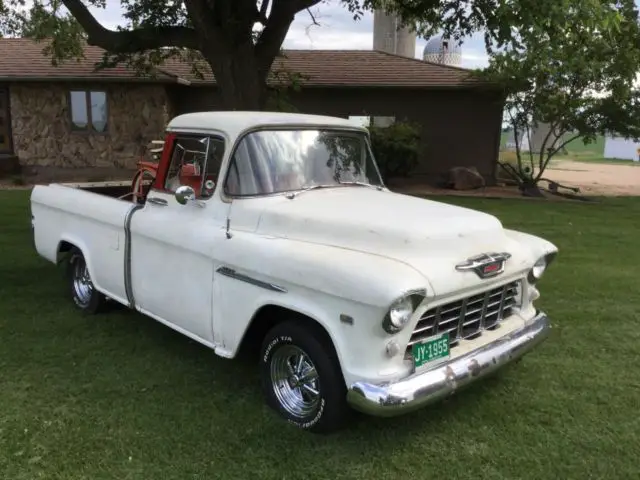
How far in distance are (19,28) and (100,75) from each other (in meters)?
2.61

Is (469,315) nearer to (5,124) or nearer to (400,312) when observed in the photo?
(400,312)

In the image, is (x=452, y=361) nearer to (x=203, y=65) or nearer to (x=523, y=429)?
(x=523, y=429)

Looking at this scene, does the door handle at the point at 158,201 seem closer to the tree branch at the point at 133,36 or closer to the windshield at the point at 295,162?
the windshield at the point at 295,162

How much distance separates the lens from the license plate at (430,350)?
3143 millimetres

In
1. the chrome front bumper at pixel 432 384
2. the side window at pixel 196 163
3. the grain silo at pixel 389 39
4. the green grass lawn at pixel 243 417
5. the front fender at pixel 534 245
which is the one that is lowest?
the green grass lawn at pixel 243 417

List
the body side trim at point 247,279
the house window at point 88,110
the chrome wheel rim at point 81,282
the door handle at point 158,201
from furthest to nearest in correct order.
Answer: the house window at point 88,110 → the chrome wheel rim at point 81,282 → the door handle at point 158,201 → the body side trim at point 247,279

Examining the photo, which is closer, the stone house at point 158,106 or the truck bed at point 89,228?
the truck bed at point 89,228

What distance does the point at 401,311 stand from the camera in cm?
298

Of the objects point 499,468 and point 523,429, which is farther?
point 523,429

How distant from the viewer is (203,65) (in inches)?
693

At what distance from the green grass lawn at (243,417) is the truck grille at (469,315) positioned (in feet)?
1.83

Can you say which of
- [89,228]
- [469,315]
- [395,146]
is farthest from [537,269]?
[395,146]

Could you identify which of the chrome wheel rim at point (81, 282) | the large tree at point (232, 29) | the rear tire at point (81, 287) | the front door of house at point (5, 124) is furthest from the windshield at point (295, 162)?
the front door of house at point (5, 124)

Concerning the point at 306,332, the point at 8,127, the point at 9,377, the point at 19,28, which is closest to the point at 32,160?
the point at 8,127
